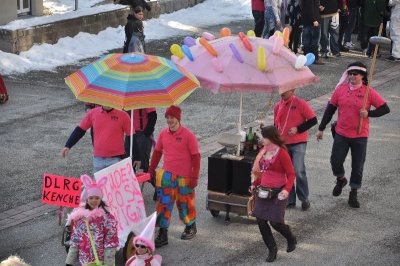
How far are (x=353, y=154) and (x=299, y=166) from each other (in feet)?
2.34

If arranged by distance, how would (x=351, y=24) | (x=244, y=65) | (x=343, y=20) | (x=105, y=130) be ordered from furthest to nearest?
(x=351, y=24) → (x=343, y=20) → (x=105, y=130) → (x=244, y=65)

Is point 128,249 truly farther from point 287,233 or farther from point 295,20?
point 295,20

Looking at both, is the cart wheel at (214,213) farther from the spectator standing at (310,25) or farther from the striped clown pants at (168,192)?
the spectator standing at (310,25)

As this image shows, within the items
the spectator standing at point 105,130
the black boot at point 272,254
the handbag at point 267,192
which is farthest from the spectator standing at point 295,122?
the spectator standing at point 105,130

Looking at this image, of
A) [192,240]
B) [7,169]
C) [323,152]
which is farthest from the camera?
[323,152]

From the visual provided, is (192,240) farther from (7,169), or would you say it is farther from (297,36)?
(297,36)

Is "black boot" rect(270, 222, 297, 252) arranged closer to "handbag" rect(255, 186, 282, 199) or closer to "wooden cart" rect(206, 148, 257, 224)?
"handbag" rect(255, 186, 282, 199)

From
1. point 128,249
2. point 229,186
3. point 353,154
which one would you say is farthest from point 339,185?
point 128,249

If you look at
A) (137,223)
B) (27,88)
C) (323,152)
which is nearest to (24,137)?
(27,88)

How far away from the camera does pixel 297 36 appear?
19875 millimetres

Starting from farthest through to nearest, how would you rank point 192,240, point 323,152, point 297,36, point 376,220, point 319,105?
point 297,36 < point 319,105 < point 323,152 < point 376,220 < point 192,240

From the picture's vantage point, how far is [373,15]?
2073 centimetres

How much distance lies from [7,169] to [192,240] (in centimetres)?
328

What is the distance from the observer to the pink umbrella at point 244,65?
951cm
